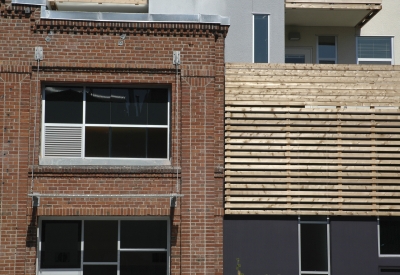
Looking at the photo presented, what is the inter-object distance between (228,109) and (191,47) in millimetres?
1704

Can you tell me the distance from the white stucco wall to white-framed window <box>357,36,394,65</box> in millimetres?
174

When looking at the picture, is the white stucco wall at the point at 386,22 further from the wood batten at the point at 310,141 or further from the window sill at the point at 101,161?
the window sill at the point at 101,161

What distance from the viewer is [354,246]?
14516mm

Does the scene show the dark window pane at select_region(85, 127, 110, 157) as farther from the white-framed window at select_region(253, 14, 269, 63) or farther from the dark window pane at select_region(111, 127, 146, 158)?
the white-framed window at select_region(253, 14, 269, 63)

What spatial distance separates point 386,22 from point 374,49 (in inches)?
40.3

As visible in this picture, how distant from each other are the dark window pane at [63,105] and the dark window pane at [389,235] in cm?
750

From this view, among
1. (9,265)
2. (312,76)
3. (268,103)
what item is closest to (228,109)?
(268,103)

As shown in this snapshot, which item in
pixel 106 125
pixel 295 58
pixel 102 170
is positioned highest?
pixel 295 58

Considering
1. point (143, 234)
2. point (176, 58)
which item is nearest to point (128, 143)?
point (143, 234)

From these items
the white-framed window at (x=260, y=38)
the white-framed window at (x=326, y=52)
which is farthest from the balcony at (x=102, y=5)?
the white-framed window at (x=326, y=52)

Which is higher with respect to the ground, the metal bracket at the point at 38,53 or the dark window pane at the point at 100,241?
the metal bracket at the point at 38,53

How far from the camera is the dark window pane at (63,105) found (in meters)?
14.6

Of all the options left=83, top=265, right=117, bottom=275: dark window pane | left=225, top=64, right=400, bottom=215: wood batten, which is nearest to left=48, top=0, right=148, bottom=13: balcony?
left=225, top=64, right=400, bottom=215: wood batten

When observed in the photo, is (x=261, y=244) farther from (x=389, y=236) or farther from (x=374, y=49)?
(x=374, y=49)
